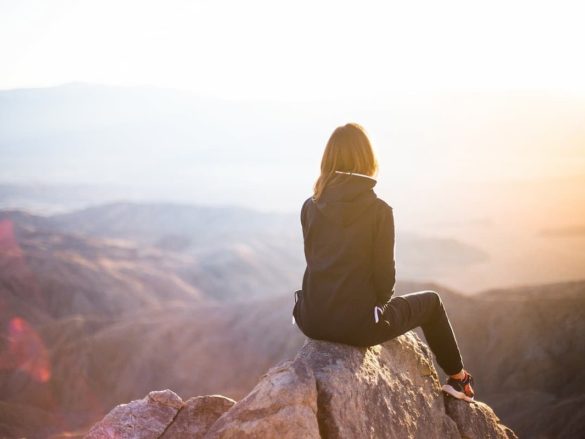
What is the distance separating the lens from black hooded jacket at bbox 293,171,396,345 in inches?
175

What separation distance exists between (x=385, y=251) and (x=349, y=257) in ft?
0.93

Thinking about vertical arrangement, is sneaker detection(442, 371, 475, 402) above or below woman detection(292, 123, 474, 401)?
below

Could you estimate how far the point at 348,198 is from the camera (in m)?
4.45

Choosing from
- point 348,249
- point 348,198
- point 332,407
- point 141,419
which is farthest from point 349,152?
point 141,419

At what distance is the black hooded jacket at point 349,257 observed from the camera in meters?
4.45

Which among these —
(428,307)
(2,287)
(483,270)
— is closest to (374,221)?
(428,307)

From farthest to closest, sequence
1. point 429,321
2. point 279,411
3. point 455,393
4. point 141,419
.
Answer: point 141,419, point 455,393, point 429,321, point 279,411

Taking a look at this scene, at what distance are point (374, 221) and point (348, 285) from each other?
0.54 m

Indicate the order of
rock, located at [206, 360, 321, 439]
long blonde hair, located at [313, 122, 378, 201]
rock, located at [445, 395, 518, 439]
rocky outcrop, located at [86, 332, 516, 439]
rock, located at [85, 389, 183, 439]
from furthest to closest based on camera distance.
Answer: rock, located at [445, 395, 518, 439], rock, located at [85, 389, 183, 439], long blonde hair, located at [313, 122, 378, 201], rocky outcrop, located at [86, 332, 516, 439], rock, located at [206, 360, 321, 439]

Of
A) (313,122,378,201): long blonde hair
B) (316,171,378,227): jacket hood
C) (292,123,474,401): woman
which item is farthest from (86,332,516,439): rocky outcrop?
(313,122,378,201): long blonde hair

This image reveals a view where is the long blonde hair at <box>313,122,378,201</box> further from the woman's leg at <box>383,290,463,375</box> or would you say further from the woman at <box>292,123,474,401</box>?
the woman's leg at <box>383,290,463,375</box>

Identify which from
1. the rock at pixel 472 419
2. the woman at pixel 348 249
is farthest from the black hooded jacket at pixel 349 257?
the rock at pixel 472 419

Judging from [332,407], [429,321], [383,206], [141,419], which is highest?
[383,206]

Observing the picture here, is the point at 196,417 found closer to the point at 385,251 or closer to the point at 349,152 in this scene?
the point at 385,251
